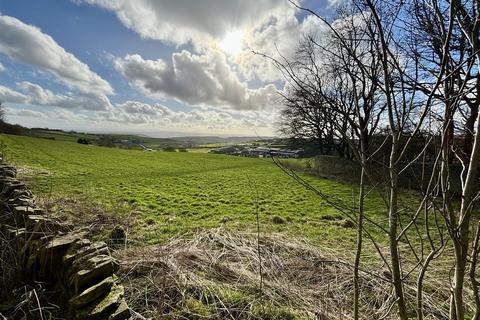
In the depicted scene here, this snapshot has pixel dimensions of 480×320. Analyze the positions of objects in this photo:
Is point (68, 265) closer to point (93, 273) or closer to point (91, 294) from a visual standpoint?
point (93, 273)

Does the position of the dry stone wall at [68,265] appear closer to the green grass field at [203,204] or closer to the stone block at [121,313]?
the stone block at [121,313]

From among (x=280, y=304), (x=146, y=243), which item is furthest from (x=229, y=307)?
(x=146, y=243)

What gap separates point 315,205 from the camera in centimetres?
948

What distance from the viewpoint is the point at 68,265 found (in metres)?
2.48

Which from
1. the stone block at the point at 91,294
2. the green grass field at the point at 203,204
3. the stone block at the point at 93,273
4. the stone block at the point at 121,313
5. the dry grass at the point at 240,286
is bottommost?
the green grass field at the point at 203,204

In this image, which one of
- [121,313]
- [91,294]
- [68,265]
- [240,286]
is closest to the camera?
[121,313]

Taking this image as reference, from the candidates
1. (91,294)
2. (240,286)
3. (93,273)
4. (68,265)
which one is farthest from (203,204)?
(91,294)

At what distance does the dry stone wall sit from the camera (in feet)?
6.94

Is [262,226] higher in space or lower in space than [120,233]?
lower

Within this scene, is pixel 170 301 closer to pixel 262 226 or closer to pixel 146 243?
pixel 146 243

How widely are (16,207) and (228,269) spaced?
285cm

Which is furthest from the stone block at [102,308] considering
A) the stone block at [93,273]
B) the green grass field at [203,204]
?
the green grass field at [203,204]

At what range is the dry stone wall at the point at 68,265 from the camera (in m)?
2.12

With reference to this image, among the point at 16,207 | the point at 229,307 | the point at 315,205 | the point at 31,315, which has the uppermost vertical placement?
the point at 16,207
